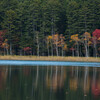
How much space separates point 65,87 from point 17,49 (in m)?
60.8

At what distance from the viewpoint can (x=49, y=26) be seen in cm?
7925

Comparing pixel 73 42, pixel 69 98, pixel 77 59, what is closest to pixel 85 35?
pixel 73 42

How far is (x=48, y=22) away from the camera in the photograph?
7744 cm

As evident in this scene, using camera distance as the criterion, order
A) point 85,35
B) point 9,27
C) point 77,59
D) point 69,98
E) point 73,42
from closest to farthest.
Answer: point 69,98 → point 77,59 → point 85,35 → point 73,42 → point 9,27

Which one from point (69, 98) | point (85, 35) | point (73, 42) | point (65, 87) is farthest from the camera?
point (73, 42)

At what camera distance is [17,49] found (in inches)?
3214

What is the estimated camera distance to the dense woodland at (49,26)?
72.8 metres

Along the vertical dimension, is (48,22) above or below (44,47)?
above

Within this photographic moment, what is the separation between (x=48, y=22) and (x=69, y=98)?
6084 centimetres

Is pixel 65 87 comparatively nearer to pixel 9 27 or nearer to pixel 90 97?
pixel 90 97

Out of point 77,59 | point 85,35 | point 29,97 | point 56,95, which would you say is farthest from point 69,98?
point 85,35

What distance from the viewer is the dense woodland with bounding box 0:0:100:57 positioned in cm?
7281

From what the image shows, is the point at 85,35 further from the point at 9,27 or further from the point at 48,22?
the point at 9,27

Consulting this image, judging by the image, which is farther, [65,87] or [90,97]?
[65,87]
